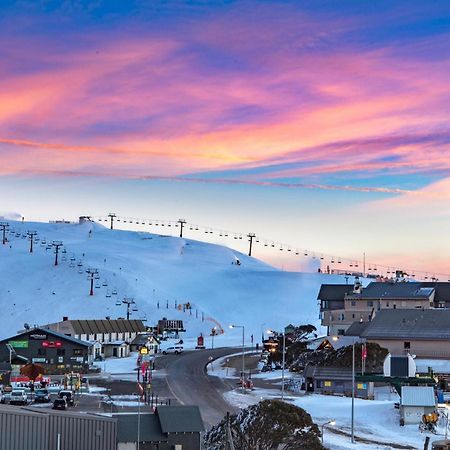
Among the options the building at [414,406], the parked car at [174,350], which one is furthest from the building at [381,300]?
the building at [414,406]

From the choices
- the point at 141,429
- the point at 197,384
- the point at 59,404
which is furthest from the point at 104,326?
the point at 141,429

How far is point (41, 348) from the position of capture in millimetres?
116000

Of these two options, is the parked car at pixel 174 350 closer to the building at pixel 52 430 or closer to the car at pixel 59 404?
the car at pixel 59 404

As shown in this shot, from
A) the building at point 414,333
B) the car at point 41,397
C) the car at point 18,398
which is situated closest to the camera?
the car at point 18,398

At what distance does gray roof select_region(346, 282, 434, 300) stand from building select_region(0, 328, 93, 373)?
48090 millimetres

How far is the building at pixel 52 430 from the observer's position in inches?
1656

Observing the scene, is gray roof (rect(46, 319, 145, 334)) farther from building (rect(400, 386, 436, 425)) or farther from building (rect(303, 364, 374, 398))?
building (rect(400, 386, 436, 425))

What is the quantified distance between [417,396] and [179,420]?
2751 cm

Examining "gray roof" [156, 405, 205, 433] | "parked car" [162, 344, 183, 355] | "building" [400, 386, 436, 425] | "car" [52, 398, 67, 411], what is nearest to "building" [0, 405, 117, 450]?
"gray roof" [156, 405, 205, 433]

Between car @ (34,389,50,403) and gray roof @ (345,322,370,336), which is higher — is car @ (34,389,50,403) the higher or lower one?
the lower one

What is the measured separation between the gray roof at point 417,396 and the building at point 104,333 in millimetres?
68173

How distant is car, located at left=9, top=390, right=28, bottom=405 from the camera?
71.2m

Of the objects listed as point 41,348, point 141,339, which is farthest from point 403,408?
point 141,339

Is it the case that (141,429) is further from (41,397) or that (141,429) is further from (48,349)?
(48,349)
